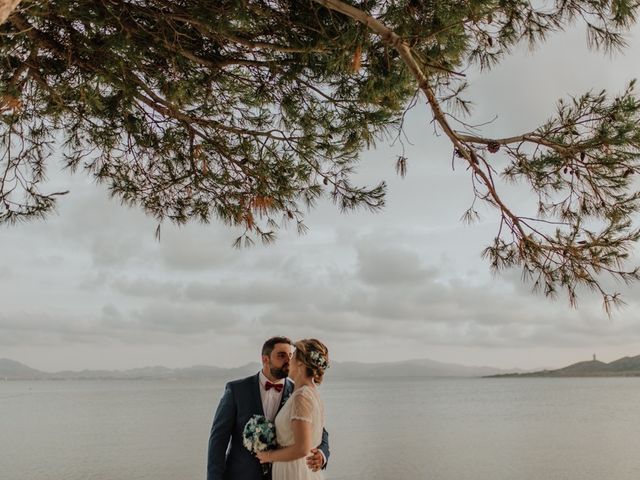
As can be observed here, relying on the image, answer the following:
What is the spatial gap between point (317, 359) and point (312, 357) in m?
0.02

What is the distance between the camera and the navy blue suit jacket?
2777mm

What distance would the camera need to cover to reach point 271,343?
2.79 m

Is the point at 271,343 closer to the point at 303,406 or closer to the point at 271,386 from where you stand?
the point at 271,386

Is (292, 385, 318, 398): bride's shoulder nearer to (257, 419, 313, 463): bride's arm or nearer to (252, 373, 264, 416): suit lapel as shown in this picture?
(257, 419, 313, 463): bride's arm

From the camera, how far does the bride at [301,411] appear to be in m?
2.56

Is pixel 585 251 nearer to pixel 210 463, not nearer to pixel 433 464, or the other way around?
pixel 210 463

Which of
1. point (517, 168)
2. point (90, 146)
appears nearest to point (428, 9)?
point (517, 168)

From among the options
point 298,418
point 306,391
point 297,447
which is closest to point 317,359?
point 306,391

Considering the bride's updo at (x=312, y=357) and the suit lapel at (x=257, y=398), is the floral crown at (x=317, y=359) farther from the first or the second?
the suit lapel at (x=257, y=398)

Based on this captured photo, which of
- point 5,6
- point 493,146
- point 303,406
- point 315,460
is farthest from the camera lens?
point 493,146

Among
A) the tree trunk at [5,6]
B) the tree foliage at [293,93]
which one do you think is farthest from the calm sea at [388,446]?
the tree trunk at [5,6]

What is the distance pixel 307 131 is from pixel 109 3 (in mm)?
1689

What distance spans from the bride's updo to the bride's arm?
7.5 inches

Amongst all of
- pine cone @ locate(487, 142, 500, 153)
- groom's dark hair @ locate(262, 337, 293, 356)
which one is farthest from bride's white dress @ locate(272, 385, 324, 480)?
pine cone @ locate(487, 142, 500, 153)
